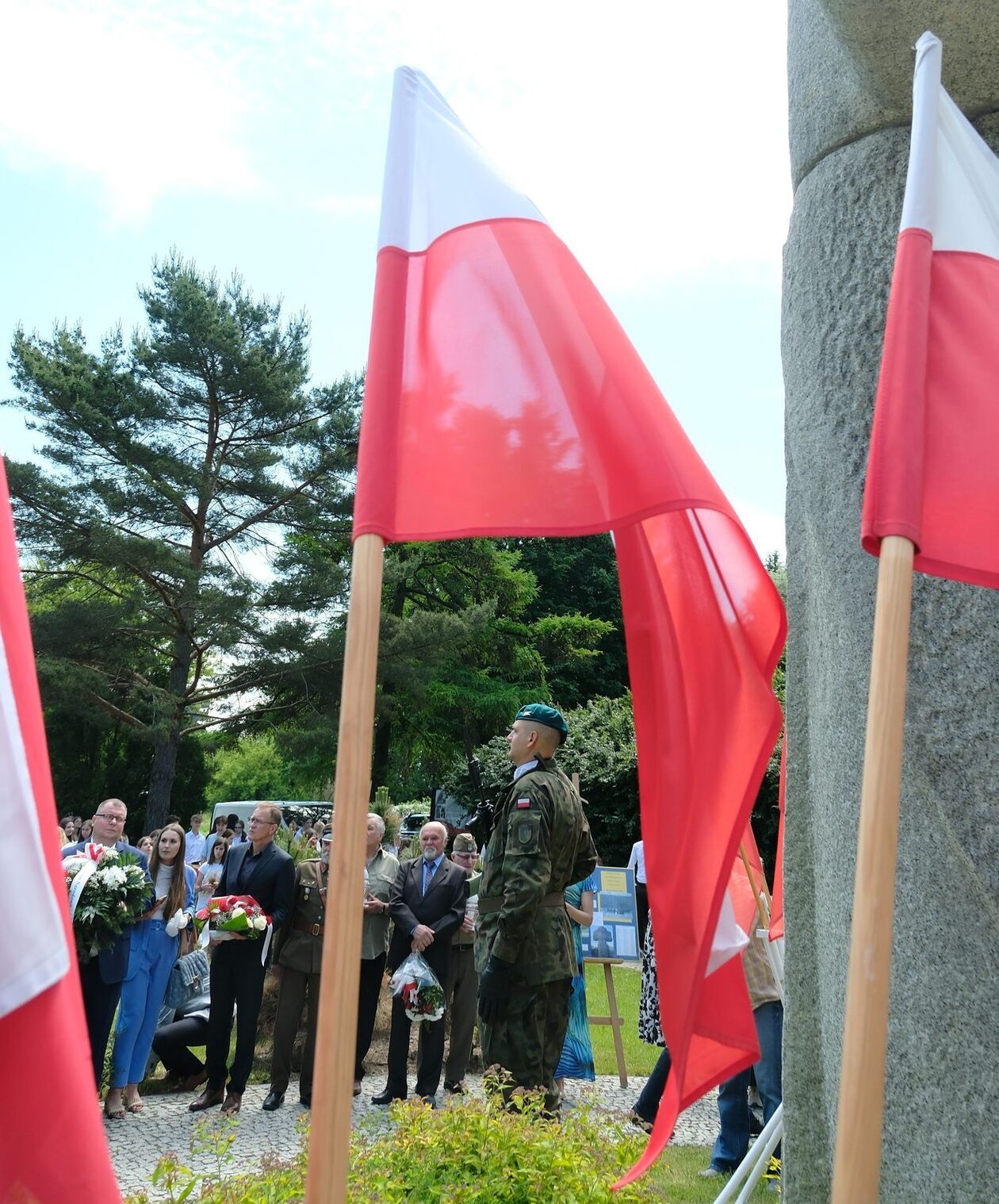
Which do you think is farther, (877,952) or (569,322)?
(569,322)

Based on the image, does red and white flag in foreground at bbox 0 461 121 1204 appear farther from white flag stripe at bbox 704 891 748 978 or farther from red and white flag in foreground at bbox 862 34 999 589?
white flag stripe at bbox 704 891 748 978

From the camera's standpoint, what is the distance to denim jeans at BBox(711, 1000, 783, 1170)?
232 inches

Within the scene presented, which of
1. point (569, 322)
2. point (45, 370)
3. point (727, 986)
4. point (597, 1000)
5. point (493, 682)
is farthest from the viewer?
point (493, 682)

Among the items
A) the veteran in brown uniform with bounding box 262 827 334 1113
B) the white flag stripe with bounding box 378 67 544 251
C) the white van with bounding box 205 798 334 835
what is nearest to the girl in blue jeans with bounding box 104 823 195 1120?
the veteran in brown uniform with bounding box 262 827 334 1113

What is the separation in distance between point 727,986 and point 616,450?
1298 millimetres

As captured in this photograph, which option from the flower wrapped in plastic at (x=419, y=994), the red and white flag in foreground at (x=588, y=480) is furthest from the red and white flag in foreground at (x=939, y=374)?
the flower wrapped in plastic at (x=419, y=994)

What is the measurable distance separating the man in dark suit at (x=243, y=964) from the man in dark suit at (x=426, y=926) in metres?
0.84

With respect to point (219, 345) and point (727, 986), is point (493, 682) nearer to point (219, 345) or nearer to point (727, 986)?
point (219, 345)

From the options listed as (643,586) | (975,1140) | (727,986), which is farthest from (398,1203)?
(643,586)

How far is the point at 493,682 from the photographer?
32.4 metres

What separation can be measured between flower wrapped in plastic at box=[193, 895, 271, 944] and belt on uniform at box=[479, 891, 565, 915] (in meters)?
2.46

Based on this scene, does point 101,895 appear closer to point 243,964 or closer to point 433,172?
point 243,964

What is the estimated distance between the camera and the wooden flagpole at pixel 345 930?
5.57 ft

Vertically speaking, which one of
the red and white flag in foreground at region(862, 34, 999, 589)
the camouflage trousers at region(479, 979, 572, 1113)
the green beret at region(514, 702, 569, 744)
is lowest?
the camouflage trousers at region(479, 979, 572, 1113)
